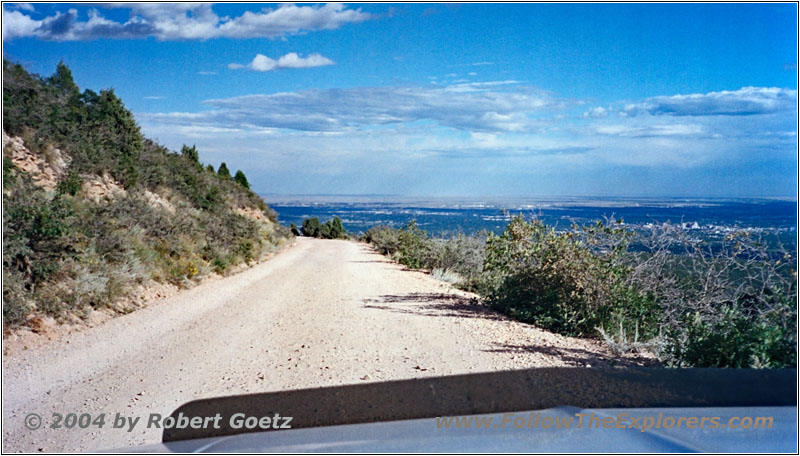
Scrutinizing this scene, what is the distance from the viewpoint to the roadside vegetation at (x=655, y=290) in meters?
6.15

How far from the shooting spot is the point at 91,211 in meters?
13.8

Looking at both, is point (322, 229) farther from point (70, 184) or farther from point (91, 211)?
point (91, 211)

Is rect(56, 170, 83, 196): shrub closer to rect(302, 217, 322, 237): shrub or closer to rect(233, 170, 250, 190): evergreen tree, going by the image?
rect(233, 170, 250, 190): evergreen tree

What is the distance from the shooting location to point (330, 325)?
9.77 meters

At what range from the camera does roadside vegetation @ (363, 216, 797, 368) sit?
6.15 metres

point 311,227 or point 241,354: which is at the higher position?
point 241,354

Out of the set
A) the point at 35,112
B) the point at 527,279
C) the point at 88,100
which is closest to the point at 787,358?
the point at 527,279

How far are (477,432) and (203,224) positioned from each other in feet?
60.9

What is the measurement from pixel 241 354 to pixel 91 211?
777 cm

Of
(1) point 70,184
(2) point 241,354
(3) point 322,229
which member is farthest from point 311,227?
(2) point 241,354

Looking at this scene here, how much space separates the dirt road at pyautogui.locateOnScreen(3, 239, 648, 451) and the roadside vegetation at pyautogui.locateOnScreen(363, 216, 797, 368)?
601 mm

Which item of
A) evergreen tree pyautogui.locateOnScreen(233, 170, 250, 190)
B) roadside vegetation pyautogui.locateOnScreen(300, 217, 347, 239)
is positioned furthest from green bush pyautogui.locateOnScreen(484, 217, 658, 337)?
roadside vegetation pyautogui.locateOnScreen(300, 217, 347, 239)

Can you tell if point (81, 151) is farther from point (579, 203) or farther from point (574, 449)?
point (574, 449)

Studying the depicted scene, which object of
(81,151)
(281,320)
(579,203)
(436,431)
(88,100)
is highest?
(88,100)
